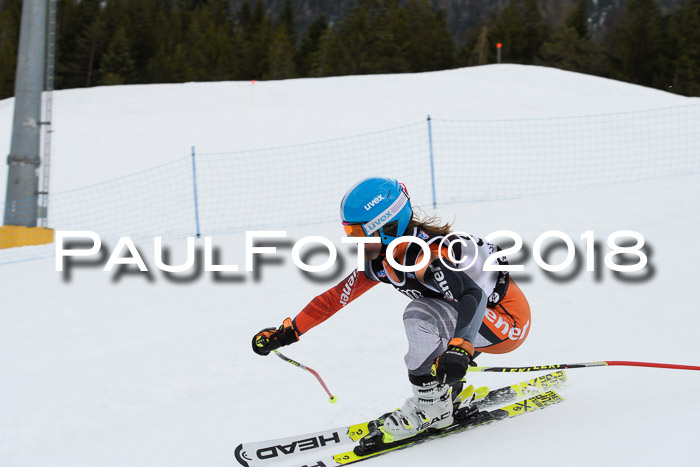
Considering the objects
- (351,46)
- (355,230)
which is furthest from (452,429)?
(351,46)

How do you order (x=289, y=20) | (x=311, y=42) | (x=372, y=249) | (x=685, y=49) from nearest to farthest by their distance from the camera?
(x=372, y=249) → (x=685, y=49) → (x=311, y=42) → (x=289, y=20)

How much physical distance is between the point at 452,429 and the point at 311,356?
5.97ft

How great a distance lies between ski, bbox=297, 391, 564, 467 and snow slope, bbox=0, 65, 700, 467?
2.6 inches

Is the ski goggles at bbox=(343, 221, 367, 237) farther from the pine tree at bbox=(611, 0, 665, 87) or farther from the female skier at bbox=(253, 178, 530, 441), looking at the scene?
the pine tree at bbox=(611, 0, 665, 87)

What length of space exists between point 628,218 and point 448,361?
220 inches

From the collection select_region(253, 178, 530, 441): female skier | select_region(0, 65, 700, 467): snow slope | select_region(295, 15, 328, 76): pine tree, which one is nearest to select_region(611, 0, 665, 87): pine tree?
select_region(295, 15, 328, 76): pine tree

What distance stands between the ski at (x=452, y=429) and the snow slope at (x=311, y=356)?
65 millimetres

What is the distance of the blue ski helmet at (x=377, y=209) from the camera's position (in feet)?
10.2

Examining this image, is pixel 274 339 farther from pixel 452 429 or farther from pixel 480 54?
pixel 480 54

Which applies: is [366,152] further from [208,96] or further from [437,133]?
[208,96]

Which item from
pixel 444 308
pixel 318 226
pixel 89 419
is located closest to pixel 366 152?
pixel 318 226

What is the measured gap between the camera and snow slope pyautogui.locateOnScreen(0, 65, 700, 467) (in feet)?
10.9

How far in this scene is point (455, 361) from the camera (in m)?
2.75

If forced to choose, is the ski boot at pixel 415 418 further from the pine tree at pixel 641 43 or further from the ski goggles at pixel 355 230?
the pine tree at pixel 641 43
